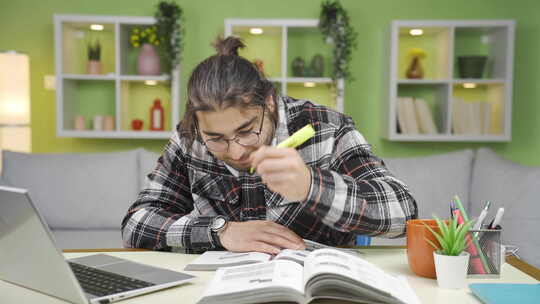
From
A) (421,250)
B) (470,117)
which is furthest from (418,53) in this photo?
(421,250)

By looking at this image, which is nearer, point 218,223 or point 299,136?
point 299,136

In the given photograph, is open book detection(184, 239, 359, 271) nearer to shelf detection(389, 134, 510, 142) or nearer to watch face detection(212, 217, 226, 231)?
watch face detection(212, 217, 226, 231)

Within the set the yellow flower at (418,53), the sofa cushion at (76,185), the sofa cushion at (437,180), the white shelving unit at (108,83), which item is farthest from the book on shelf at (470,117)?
the sofa cushion at (76,185)

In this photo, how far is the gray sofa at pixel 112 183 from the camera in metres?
2.69

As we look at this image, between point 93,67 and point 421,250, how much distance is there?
9.40 feet

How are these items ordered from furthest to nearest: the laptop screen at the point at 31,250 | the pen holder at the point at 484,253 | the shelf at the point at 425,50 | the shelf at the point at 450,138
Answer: the shelf at the point at 425,50 → the shelf at the point at 450,138 → the pen holder at the point at 484,253 → the laptop screen at the point at 31,250

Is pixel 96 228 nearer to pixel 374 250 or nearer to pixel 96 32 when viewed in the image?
pixel 96 32

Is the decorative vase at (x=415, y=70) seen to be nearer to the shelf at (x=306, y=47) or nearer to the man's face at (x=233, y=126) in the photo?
the shelf at (x=306, y=47)

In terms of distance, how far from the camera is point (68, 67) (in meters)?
3.42

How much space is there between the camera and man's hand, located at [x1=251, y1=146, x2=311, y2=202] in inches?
35.9

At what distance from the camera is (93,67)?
3.40m

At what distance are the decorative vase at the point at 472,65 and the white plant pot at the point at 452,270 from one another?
8.66 ft

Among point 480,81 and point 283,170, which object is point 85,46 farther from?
point 283,170

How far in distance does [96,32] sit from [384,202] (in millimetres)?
2937
